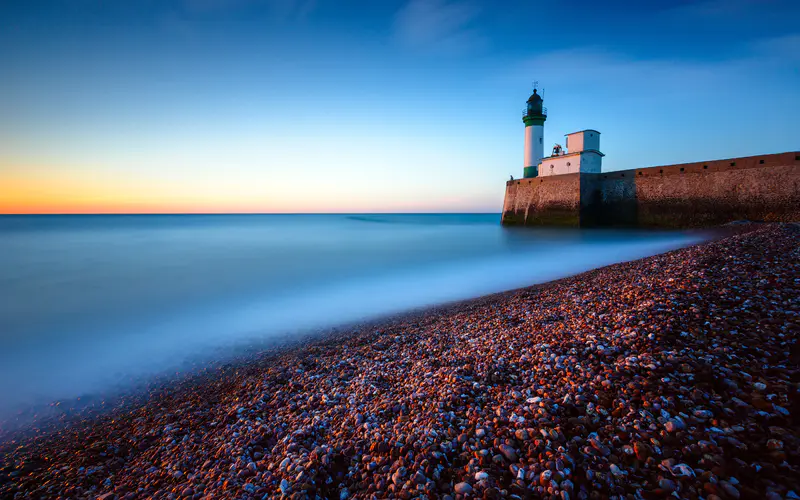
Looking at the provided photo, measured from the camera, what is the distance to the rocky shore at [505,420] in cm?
217

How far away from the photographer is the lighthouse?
106 feet

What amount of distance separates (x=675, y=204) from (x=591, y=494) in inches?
1034

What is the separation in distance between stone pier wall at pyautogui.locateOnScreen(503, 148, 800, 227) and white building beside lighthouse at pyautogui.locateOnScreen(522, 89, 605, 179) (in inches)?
139

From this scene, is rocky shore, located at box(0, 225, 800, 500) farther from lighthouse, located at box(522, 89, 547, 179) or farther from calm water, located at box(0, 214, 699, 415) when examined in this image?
lighthouse, located at box(522, 89, 547, 179)

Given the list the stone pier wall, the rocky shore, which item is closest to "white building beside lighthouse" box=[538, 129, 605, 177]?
the stone pier wall

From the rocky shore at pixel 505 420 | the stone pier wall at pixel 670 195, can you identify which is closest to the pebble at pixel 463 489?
the rocky shore at pixel 505 420

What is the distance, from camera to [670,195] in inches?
869

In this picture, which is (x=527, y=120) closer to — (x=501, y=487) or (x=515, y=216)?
(x=515, y=216)

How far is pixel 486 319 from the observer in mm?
5680

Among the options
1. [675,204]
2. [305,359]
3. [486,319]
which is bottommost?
[305,359]

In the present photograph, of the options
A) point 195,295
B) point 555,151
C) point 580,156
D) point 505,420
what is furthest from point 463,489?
point 555,151

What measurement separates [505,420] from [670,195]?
26068mm

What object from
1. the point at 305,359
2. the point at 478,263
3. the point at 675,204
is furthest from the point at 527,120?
the point at 305,359

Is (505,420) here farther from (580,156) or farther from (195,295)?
(580,156)
